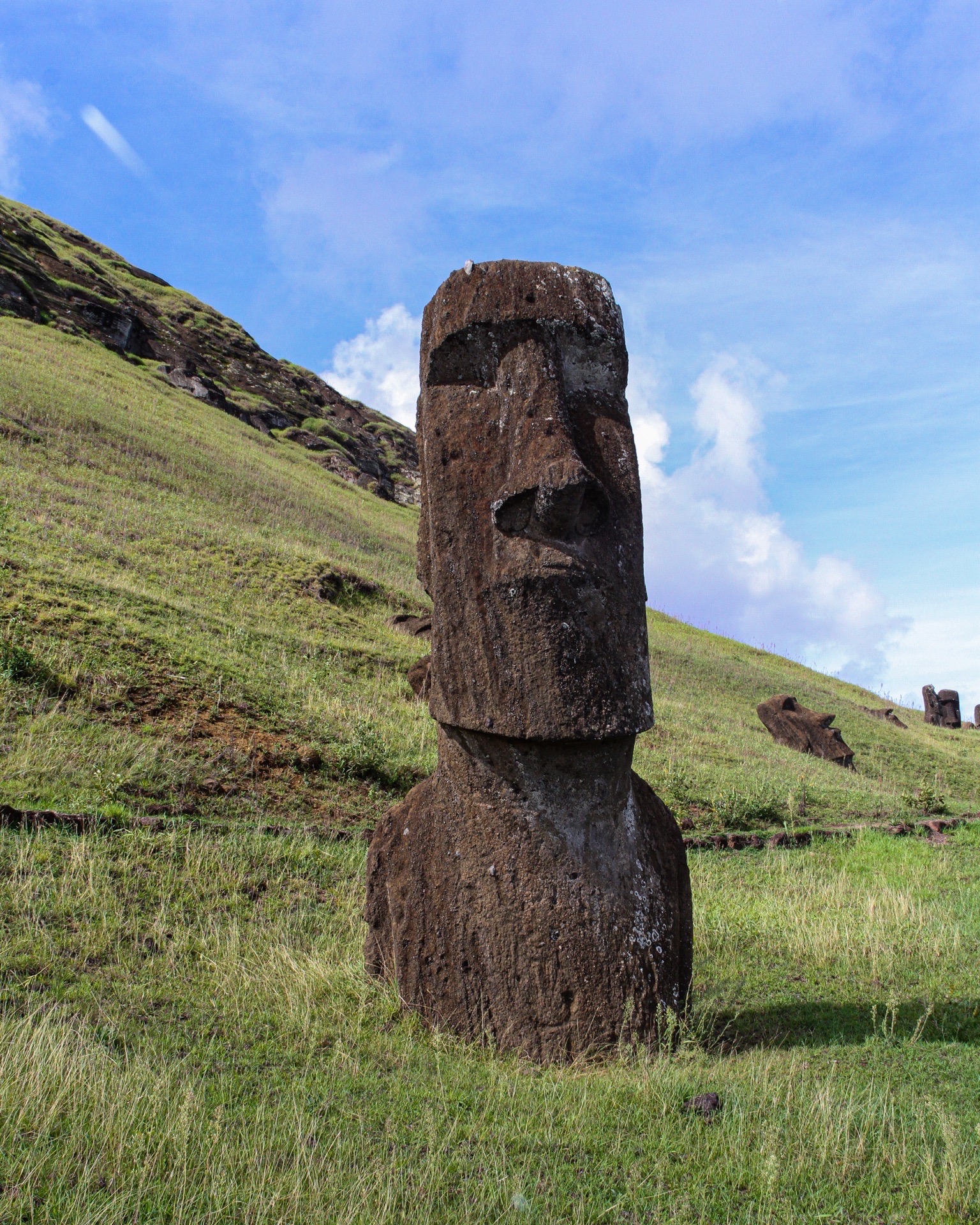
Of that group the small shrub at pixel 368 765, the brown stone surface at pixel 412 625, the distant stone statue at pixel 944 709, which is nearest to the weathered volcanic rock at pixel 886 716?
the distant stone statue at pixel 944 709

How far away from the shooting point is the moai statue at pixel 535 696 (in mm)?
4602

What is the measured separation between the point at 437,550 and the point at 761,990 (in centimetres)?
344

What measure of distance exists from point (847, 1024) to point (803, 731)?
15742 mm

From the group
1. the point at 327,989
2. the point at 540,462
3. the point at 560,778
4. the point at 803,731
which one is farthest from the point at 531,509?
the point at 803,731

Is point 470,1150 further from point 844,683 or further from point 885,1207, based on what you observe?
point 844,683

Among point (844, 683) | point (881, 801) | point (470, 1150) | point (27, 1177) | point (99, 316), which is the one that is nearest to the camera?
point (27, 1177)

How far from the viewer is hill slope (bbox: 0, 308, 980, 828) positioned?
30.4ft

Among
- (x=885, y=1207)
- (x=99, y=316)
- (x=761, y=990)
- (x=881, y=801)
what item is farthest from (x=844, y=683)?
(x=99, y=316)

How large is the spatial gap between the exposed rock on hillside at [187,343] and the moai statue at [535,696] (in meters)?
47.7

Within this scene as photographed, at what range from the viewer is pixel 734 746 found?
56.4ft

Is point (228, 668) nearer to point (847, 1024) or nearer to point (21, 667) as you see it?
point (21, 667)

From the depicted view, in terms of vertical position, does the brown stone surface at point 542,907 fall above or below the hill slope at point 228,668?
below

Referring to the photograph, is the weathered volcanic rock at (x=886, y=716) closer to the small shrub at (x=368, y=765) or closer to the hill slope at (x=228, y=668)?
the hill slope at (x=228, y=668)

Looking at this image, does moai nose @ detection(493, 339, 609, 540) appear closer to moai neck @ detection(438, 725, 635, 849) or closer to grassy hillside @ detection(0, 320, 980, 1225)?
moai neck @ detection(438, 725, 635, 849)
